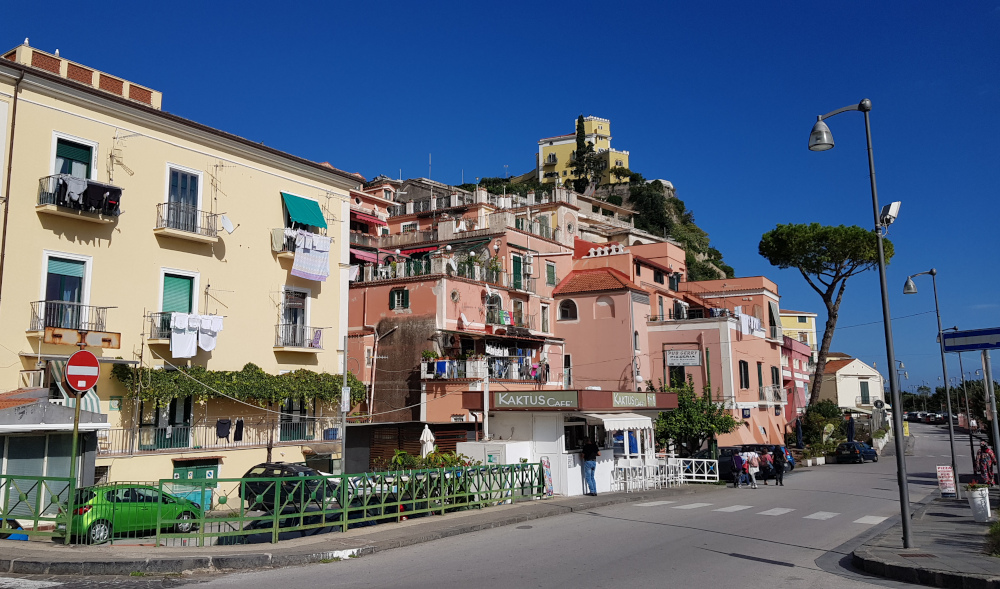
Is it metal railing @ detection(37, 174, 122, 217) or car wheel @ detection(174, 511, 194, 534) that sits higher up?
metal railing @ detection(37, 174, 122, 217)

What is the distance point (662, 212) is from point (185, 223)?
8160cm

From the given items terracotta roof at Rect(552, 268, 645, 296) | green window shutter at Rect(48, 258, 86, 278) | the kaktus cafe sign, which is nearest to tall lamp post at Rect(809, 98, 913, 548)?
the kaktus cafe sign

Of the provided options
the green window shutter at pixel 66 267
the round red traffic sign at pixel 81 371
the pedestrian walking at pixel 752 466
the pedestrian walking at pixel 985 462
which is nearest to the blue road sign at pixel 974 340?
the pedestrian walking at pixel 985 462

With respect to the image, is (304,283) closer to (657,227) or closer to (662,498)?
(662,498)

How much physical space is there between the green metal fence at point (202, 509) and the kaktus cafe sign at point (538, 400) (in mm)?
6723

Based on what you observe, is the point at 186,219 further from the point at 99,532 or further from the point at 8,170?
the point at 99,532

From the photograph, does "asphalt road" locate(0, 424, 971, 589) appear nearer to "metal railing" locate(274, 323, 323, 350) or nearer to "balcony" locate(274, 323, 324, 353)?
"balcony" locate(274, 323, 324, 353)

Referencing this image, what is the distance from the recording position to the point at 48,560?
446 inches

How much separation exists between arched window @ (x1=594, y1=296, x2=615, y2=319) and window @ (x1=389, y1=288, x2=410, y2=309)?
12257 mm

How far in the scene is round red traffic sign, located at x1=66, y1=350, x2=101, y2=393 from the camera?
1213 cm

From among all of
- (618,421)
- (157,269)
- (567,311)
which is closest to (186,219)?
(157,269)

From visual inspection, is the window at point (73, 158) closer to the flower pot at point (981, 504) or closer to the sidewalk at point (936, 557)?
the sidewalk at point (936, 557)

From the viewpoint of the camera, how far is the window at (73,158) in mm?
21484

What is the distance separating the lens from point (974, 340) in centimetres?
1552
